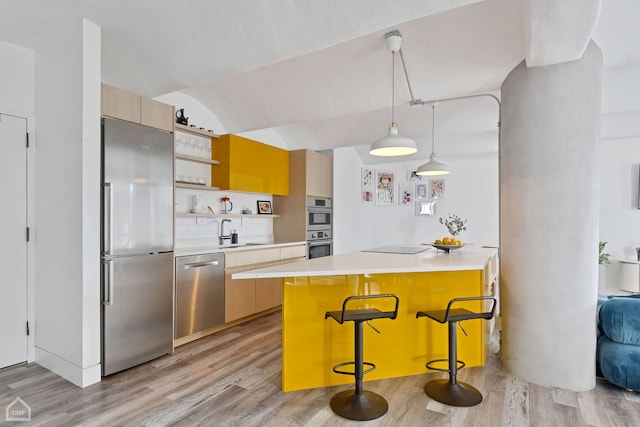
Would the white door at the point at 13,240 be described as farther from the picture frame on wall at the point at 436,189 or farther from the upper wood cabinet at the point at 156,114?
the picture frame on wall at the point at 436,189

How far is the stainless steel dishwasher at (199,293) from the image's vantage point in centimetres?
340

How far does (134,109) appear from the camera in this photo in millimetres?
2979

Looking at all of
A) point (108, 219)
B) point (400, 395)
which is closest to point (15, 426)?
point (108, 219)

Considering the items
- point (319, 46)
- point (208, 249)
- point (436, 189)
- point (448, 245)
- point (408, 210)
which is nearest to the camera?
point (319, 46)

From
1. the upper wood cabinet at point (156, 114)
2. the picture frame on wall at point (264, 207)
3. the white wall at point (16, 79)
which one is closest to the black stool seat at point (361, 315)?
the upper wood cabinet at point (156, 114)

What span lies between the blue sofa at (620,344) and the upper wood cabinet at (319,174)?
3766mm

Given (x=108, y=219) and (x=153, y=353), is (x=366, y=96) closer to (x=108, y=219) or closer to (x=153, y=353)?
(x=108, y=219)

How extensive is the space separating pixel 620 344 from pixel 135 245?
3774mm

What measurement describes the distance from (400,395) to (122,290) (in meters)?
2.25

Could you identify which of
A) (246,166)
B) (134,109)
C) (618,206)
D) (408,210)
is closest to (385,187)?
(408,210)

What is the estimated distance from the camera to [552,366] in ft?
8.54

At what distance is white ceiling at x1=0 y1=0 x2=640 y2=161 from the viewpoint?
95.3 inches

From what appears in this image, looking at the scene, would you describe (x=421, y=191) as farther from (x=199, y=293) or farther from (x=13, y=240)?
(x=13, y=240)

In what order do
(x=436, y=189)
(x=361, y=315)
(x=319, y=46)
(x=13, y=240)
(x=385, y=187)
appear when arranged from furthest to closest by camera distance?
(x=385, y=187), (x=436, y=189), (x=13, y=240), (x=319, y=46), (x=361, y=315)
